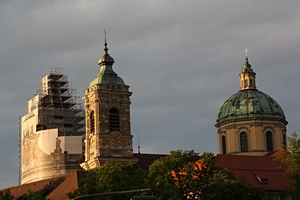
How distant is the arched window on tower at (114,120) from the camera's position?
368 feet

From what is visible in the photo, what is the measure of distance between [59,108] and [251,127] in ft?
71.0

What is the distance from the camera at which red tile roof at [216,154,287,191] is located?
106 metres

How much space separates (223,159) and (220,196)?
21.8m

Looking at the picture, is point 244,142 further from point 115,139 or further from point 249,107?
point 115,139

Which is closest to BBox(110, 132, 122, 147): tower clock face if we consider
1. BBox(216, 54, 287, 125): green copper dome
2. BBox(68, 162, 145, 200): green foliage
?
BBox(216, 54, 287, 125): green copper dome

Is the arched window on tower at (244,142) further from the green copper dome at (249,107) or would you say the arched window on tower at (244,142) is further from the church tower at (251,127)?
the green copper dome at (249,107)

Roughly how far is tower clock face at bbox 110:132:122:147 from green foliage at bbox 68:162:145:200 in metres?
21.5

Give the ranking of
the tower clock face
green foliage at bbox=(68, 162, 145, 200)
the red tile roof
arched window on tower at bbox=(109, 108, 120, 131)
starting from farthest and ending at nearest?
arched window on tower at bbox=(109, 108, 120, 131) < the tower clock face < the red tile roof < green foliage at bbox=(68, 162, 145, 200)

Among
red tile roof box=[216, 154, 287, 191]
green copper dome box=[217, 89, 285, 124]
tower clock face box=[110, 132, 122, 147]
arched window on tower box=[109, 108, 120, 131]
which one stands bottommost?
red tile roof box=[216, 154, 287, 191]

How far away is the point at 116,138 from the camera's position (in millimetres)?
111375

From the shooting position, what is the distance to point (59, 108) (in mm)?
125625

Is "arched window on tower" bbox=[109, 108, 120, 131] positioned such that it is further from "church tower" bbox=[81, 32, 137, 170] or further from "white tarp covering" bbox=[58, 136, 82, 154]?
"white tarp covering" bbox=[58, 136, 82, 154]

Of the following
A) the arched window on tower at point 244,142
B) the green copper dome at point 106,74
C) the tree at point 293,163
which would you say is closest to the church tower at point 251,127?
the arched window on tower at point 244,142

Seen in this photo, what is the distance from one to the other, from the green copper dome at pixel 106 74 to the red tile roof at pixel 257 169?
13.1m
